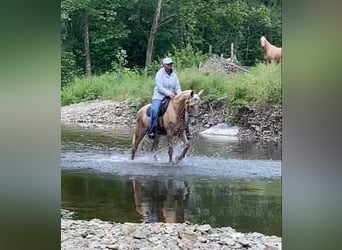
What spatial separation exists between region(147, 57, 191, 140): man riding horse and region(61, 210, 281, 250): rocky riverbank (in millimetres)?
483

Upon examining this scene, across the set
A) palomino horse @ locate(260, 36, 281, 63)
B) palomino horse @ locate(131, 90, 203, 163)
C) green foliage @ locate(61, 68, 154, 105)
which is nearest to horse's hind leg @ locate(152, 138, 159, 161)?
palomino horse @ locate(131, 90, 203, 163)

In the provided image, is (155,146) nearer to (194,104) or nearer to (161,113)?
(161,113)

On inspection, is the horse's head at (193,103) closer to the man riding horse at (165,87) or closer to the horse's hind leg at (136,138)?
the man riding horse at (165,87)

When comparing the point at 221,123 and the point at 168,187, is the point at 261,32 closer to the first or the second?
the point at 221,123

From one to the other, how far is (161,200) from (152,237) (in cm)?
19

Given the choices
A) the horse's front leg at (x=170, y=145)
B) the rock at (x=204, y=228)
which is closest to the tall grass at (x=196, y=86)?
the horse's front leg at (x=170, y=145)

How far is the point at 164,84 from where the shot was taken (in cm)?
255

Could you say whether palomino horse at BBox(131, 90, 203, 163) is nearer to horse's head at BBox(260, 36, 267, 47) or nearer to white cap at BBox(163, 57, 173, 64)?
white cap at BBox(163, 57, 173, 64)

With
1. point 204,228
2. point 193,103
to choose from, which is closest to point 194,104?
point 193,103

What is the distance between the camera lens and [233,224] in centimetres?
245

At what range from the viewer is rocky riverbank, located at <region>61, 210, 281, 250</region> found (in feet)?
8.02
